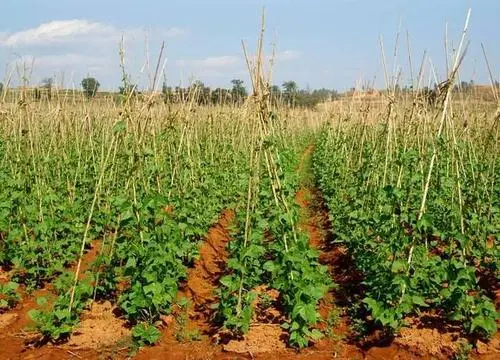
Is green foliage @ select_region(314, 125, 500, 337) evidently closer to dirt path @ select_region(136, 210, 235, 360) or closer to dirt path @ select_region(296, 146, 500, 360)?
dirt path @ select_region(296, 146, 500, 360)

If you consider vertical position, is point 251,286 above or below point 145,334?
above

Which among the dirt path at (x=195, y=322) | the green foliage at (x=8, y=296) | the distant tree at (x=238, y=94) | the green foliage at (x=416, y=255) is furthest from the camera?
the distant tree at (x=238, y=94)

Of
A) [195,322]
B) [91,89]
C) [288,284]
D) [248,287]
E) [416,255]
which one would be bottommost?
[195,322]

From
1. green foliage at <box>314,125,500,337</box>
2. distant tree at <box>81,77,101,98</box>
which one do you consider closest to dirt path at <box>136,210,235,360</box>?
green foliage at <box>314,125,500,337</box>

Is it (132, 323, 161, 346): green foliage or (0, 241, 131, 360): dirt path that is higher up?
(132, 323, 161, 346): green foliage

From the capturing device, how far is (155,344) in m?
4.59

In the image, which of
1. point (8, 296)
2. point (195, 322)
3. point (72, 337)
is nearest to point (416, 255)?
point (195, 322)

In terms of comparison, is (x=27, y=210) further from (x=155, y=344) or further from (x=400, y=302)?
(x=400, y=302)

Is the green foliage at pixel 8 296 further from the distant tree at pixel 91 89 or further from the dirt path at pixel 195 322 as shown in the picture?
the distant tree at pixel 91 89

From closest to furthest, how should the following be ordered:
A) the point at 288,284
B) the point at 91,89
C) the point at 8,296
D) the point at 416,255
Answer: the point at 288,284
the point at 416,255
the point at 8,296
the point at 91,89

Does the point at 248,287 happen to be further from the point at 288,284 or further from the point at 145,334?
the point at 145,334

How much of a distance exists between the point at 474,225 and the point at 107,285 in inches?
174

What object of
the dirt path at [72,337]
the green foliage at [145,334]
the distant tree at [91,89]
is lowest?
the dirt path at [72,337]

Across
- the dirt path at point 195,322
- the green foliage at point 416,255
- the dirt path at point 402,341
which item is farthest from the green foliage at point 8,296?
the green foliage at point 416,255
